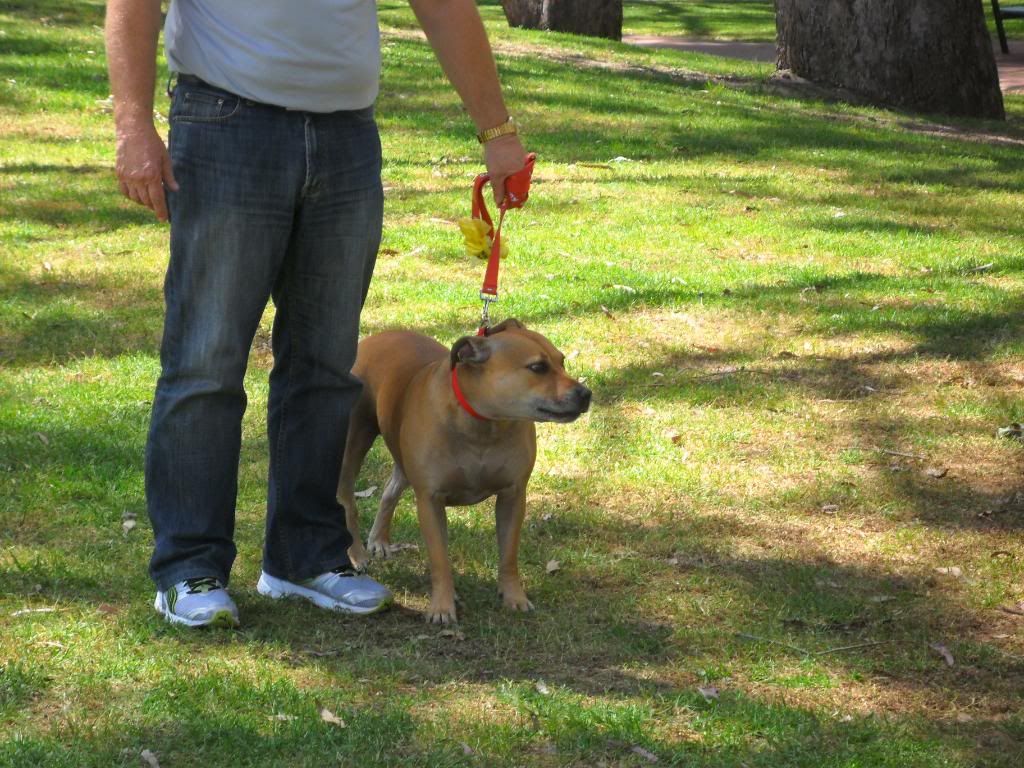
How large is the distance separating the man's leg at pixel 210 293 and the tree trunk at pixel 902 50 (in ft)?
37.1

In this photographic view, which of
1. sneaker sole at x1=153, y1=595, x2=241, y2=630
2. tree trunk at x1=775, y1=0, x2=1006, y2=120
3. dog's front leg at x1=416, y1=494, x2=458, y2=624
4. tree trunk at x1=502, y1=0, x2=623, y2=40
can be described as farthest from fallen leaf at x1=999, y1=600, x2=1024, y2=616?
tree trunk at x1=502, y1=0, x2=623, y2=40

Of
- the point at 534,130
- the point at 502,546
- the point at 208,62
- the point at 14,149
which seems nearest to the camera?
the point at 208,62

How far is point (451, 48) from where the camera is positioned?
4234 millimetres

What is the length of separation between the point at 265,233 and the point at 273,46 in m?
0.50

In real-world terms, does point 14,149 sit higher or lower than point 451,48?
lower

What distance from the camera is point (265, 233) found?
3949 mm

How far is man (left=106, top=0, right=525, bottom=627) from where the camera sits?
150 inches

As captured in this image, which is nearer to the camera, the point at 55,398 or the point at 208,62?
the point at 208,62

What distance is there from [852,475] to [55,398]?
3536 mm

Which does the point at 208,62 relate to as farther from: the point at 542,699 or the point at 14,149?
the point at 14,149

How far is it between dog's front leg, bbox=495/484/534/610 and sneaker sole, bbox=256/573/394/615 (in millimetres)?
368

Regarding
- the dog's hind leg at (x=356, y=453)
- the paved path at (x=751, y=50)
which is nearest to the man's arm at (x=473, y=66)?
the dog's hind leg at (x=356, y=453)

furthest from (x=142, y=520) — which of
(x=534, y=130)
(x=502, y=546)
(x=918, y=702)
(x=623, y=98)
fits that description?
(x=623, y=98)

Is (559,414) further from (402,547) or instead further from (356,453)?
(402,547)
